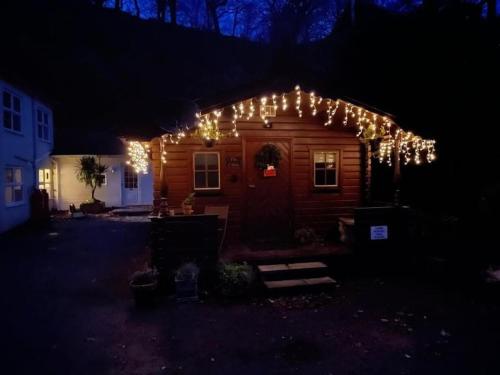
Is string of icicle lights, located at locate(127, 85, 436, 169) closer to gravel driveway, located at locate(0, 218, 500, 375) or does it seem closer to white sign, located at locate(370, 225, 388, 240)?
white sign, located at locate(370, 225, 388, 240)

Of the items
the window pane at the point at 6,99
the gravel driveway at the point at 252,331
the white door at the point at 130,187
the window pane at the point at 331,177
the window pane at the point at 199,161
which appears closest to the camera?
→ the gravel driveway at the point at 252,331

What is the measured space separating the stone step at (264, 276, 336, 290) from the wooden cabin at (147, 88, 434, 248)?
2298mm

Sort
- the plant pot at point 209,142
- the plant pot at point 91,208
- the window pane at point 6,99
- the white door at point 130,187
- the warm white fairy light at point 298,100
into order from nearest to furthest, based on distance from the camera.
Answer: the warm white fairy light at point 298,100
the plant pot at point 209,142
the window pane at point 6,99
the plant pot at point 91,208
the white door at point 130,187

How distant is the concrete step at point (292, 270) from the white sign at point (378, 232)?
1.50 m

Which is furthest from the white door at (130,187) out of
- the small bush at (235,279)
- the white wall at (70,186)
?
the small bush at (235,279)

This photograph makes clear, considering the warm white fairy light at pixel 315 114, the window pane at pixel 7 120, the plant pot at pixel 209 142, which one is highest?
the window pane at pixel 7 120

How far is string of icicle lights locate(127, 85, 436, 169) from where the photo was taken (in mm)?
8070

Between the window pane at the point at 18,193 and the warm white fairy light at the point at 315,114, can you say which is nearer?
the warm white fairy light at the point at 315,114

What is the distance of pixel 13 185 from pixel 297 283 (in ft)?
42.3

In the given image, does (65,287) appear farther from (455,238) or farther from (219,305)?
(455,238)

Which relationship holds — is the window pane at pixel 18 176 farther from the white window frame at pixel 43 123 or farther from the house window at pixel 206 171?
the house window at pixel 206 171

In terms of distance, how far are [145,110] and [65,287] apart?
27353 mm

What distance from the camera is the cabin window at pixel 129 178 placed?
21547 millimetres

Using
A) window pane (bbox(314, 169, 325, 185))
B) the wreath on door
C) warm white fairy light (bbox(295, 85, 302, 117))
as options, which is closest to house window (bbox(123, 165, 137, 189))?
the wreath on door
